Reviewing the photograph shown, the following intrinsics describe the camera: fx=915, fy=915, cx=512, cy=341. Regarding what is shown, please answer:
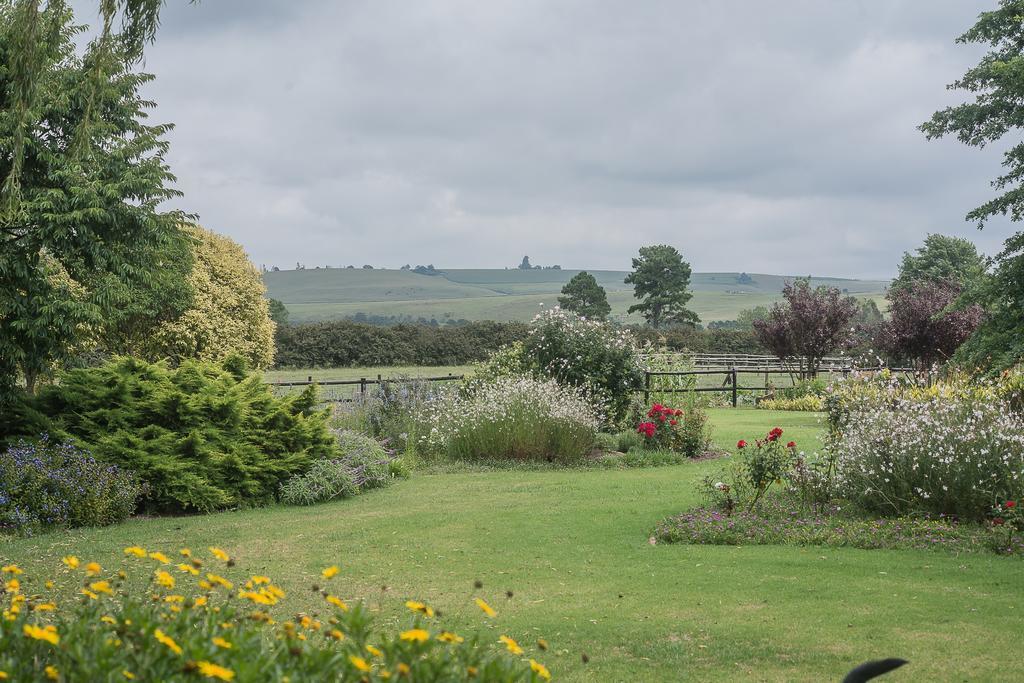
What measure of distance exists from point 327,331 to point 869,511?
1298 inches

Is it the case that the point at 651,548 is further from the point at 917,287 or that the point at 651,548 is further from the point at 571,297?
the point at 571,297

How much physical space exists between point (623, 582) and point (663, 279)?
6206 centimetres

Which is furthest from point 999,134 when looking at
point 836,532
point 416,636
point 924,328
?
point 416,636

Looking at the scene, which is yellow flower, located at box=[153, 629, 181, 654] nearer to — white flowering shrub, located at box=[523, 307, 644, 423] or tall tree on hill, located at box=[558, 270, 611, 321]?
white flowering shrub, located at box=[523, 307, 644, 423]

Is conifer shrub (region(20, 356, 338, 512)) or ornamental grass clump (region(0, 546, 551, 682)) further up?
ornamental grass clump (region(0, 546, 551, 682))

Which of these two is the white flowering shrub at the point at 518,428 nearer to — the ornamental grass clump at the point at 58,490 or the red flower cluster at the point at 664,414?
the red flower cluster at the point at 664,414

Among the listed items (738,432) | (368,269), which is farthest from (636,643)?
(368,269)

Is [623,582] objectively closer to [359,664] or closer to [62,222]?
[359,664]

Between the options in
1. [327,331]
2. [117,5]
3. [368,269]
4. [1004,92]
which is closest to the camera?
[117,5]

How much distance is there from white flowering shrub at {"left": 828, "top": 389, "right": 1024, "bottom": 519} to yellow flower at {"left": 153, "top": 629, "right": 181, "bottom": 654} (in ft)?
25.4

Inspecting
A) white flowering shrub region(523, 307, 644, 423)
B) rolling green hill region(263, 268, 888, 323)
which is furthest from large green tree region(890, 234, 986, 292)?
rolling green hill region(263, 268, 888, 323)

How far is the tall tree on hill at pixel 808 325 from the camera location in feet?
90.9

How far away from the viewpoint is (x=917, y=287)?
28.0 metres

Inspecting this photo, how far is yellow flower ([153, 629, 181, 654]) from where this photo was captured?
248 cm
